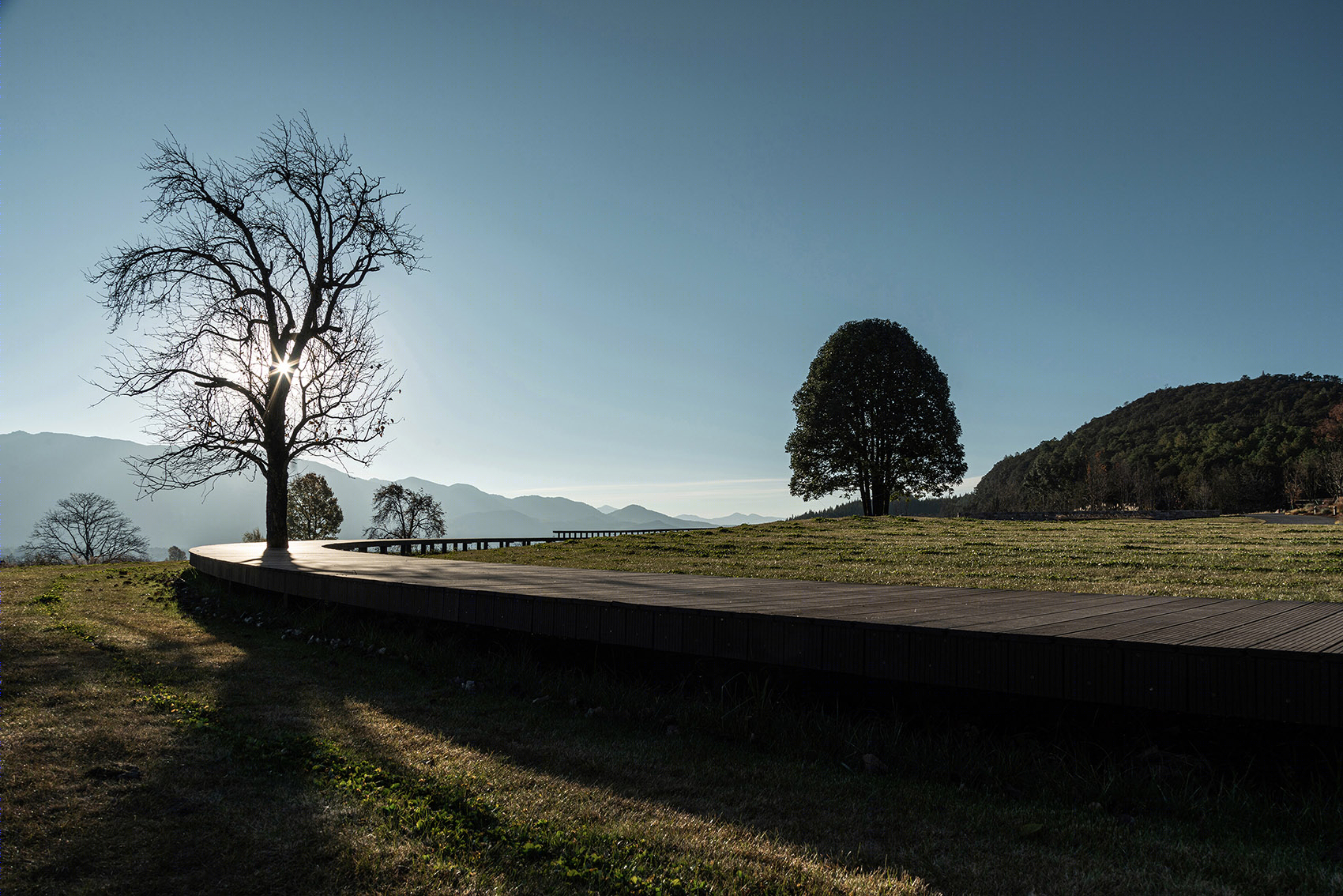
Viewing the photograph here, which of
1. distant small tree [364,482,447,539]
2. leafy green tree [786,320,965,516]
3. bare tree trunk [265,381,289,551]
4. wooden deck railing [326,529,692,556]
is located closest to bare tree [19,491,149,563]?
distant small tree [364,482,447,539]

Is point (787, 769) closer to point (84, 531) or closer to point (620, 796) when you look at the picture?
point (620, 796)

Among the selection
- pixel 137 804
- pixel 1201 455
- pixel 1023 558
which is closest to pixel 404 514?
pixel 1023 558

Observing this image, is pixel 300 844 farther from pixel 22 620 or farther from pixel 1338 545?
pixel 1338 545

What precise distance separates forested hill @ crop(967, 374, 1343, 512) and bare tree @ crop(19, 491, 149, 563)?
64.0 meters

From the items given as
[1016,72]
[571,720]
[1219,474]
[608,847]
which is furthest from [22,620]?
[1219,474]

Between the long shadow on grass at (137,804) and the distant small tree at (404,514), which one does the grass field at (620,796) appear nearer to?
the long shadow on grass at (137,804)

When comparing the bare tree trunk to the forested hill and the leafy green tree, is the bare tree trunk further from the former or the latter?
the forested hill

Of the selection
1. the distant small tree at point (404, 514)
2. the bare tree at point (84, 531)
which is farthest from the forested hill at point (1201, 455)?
the bare tree at point (84, 531)

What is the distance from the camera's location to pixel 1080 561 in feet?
34.2

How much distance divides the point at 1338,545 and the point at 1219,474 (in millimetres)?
55564

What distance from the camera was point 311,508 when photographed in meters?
41.2

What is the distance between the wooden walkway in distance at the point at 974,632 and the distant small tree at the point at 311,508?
40022 millimetres

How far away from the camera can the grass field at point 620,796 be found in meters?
2.00

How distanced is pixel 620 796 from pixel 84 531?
58.5m
